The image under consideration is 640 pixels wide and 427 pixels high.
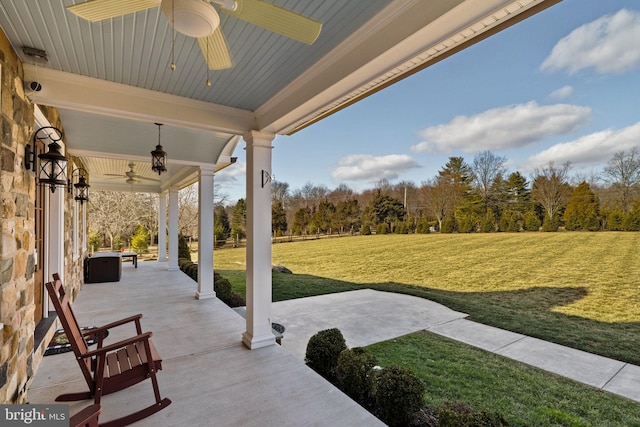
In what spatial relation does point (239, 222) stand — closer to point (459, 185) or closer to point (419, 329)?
point (459, 185)

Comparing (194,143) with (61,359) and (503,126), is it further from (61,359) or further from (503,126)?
(503,126)

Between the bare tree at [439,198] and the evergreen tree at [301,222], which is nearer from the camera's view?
the bare tree at [439,198]

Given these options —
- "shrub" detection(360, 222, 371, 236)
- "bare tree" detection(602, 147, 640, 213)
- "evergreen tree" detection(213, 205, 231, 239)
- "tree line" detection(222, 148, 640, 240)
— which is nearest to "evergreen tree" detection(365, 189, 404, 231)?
"tree line" detection(222, 148, 640, 240)

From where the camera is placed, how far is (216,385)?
2.71m

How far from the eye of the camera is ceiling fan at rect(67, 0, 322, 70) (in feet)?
4.05

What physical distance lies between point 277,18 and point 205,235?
208 inches

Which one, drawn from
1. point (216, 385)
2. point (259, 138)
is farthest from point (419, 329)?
point (259, 138)

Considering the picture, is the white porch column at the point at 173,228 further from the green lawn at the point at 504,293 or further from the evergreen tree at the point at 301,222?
the evergreen tree at the point at 301,222

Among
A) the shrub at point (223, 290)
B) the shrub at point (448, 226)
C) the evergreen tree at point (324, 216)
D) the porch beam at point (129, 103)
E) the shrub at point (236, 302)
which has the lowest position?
the shrub at point (236, 302)

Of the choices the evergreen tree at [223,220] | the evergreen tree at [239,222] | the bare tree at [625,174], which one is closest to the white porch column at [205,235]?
the evergreen tree at [239,222]

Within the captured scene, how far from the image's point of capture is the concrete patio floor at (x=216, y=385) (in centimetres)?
225

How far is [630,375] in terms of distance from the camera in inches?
146

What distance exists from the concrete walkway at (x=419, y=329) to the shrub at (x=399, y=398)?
2008 mm

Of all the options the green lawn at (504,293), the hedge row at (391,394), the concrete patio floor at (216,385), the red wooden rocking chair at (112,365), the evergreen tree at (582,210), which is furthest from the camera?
the evergreen tree at (582,210)
